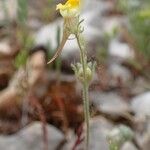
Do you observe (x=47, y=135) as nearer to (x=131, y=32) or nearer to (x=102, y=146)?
(x=102, y=146)

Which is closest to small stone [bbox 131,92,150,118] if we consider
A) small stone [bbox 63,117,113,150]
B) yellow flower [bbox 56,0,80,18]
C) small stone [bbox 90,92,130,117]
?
small stone [bbox 90,92,130,117]

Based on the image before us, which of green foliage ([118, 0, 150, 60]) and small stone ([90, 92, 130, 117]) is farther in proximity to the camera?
green foliage ([118, 0, 150, 60])

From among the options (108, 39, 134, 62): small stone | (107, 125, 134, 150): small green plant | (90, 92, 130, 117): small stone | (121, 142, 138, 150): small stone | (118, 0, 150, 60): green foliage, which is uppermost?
(118, 0, 150, 60): green foliage

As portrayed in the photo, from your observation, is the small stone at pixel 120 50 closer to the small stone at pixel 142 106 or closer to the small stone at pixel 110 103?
the small stone at pixel 110 103

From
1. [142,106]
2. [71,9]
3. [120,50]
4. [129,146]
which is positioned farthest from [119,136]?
[120,50]

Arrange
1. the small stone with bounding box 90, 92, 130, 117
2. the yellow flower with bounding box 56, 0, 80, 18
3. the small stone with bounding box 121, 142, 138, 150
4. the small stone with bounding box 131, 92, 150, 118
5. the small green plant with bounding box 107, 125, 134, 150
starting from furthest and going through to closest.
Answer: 1. the small stone with bounding box 90, 92, 130, 117
2. the small stone with bounding box 131, 92, 150, 118
3. the small stone with bounding box 121, 142, 138, 150
4. the small green plant with bounding box 107, 125, 134, 150
5. the yellow flower with bounding box 56, 0, 80, 18

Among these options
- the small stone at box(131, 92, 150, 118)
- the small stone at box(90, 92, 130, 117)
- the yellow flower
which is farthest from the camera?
the small stone at box(90, 92, 130, 117)

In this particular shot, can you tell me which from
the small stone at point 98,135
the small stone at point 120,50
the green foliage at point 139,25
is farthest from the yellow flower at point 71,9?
the small stone at point 120,50

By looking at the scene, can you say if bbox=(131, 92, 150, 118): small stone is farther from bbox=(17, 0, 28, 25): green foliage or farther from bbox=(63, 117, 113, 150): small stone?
bbox=(17, 0, 28, 25): green foliage

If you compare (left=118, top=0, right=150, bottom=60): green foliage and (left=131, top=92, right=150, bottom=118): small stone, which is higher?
(left=118, top=0, right=150, bottom=60): green foliage
